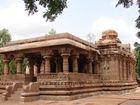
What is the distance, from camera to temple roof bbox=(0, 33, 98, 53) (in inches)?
608

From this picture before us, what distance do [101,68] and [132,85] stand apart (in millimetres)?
5276

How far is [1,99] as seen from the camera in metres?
15.4

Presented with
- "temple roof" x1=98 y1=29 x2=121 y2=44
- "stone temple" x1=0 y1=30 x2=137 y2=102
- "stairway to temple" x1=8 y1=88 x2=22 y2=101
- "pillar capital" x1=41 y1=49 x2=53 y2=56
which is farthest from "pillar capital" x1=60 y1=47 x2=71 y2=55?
"temple roof" x1=98 y1=29 x2=121 y2=44

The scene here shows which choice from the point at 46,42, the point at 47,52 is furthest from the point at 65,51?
the point at 46,42

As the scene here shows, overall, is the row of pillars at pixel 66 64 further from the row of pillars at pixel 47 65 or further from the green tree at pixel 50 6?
the green tree at pixel 50 6

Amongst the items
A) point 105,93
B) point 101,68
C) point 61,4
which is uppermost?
point 61,4

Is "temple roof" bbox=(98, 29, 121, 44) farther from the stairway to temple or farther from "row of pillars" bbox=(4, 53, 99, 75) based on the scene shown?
the stairway to temple

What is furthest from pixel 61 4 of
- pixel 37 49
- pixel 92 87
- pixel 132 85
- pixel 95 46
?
pixel 132 85

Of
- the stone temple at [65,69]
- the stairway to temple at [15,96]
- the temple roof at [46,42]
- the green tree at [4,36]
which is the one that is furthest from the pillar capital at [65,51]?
the green tree at [4,36]

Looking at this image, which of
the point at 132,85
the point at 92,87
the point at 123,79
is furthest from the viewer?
the point at 132,85

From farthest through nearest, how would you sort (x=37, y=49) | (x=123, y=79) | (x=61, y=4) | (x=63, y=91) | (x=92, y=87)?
(x=123, y=79) → (x=92, y=87) → (x=37, y=49) → (x=63, y=91) → (x=61, y=4)

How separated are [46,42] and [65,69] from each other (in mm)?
1932

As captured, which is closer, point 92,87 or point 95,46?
point 92,87

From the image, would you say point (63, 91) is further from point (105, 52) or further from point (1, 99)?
point (105, 52)
